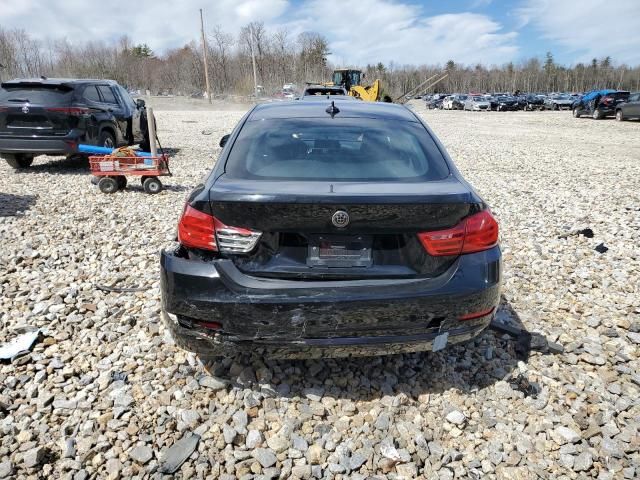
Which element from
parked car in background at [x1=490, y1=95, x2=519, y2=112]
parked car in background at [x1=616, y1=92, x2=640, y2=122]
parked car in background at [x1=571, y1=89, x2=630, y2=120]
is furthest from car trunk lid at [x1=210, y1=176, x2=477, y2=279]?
parked car in background at [x1=490, y1=95, x2=519, y2=112]

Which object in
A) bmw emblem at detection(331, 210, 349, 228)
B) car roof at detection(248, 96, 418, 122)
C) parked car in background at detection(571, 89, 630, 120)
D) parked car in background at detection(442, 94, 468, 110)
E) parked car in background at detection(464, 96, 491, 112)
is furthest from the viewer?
parked car in background at detection(442, 94, 468, 110)

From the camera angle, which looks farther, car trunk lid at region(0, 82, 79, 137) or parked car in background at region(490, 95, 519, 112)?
parked car in background at region(490, 95, 519, 112)

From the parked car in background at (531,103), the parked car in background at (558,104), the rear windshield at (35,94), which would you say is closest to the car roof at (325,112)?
the rear windshield at (35,94)

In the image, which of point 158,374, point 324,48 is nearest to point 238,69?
point 324,48

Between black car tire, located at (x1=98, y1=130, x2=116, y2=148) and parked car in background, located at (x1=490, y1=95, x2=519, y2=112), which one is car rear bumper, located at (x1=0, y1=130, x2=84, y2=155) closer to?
black car tire, located at (x1=98, y1=130, x2=116, y2=148)

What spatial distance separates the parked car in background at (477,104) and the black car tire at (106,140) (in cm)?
3936

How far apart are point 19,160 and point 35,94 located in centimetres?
171

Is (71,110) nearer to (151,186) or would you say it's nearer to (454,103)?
(151,186)

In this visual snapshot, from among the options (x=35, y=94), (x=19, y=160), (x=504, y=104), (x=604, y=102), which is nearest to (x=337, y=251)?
(x=35, y=94)

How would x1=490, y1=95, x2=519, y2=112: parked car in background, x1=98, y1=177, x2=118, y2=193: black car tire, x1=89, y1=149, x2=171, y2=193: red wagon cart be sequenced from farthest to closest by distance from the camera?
x1=490, y1=95, x2=519, y2=112: parked car in background < x1=98, y1=177, x2=118, y2=193: black car tire < x1=89, y1=149, x2=171, y2=193: red wagon cart

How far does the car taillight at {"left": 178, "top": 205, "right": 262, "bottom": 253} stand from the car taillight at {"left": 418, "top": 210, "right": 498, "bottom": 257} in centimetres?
84

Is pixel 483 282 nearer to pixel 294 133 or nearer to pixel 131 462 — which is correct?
pixel 294 133

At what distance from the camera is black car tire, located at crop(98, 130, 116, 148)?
30.2 ft

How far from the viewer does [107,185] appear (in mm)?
7625
